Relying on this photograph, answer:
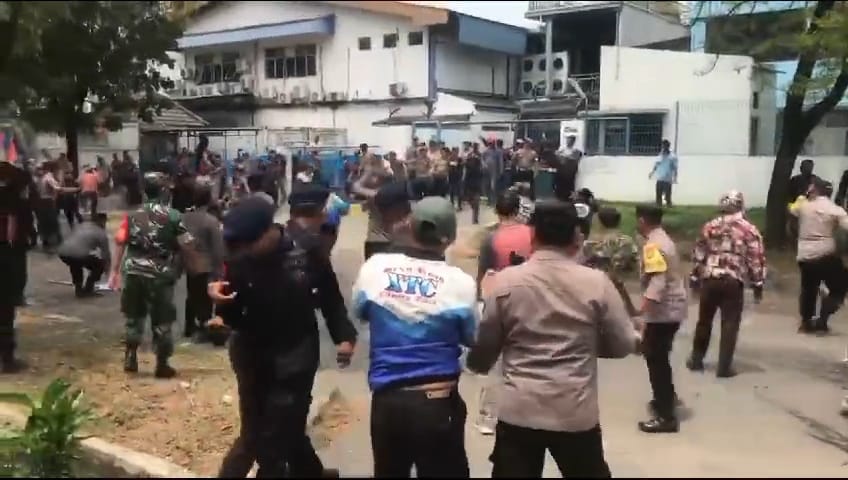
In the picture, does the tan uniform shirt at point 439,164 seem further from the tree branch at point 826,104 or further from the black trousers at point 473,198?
the tree branch at point 826,104

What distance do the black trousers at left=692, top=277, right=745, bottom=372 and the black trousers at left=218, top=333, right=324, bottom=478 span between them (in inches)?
160

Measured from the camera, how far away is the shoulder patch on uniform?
18.5 ft

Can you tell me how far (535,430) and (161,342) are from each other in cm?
413

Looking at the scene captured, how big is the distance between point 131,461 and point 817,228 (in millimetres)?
6628

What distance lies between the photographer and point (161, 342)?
21.7 feet

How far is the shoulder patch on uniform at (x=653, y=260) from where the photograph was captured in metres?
5.63

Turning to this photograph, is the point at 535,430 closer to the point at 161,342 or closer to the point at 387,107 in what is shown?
the point at 161,342

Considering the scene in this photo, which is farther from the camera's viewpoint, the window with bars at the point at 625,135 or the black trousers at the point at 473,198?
the window with bars at the point at 625,135

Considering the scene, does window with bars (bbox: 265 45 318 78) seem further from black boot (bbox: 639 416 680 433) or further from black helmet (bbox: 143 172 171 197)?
black boot (bbox: 639 416 680 433)

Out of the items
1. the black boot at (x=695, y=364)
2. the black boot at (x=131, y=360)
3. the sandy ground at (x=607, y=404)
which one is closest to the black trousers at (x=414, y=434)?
the sandy ground at (x=607, y=404)

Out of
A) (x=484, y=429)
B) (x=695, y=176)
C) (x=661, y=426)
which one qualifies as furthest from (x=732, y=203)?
(x=695, y=176)

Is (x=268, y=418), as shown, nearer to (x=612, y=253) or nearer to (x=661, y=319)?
(x=661, y=319)

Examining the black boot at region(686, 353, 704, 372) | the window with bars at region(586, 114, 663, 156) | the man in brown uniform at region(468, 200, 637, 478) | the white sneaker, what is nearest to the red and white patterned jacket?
the black boot at region(686, 353, 704, 372)

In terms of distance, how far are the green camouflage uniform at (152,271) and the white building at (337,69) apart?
0.93m
